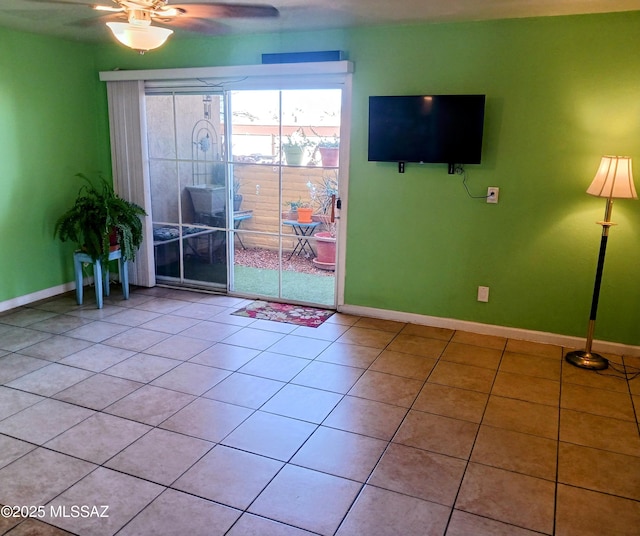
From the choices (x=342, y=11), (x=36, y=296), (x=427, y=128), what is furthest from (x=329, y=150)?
(x=36, y=296)

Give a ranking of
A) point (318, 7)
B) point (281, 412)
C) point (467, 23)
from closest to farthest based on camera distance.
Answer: point (281, 412)
point (318, 7)
point (467, 23)

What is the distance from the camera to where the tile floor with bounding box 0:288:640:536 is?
2.14 m

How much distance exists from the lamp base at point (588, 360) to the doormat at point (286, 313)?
1894mm

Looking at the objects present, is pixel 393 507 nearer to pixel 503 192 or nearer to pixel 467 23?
pixel 503 192

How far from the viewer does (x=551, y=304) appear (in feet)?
13.0

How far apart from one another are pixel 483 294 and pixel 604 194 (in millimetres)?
1161

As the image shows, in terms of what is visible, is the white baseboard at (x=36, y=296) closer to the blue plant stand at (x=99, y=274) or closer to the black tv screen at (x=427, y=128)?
the blue plant stand at (x=99, y=274)

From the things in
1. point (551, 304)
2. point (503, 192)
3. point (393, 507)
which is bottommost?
point (393, 507)

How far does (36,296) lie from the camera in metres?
4.85

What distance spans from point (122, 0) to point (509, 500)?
2.86 m

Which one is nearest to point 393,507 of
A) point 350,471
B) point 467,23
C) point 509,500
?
point 350,471

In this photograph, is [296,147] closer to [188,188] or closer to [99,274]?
[188,188]

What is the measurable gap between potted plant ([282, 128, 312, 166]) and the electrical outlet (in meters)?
1.85

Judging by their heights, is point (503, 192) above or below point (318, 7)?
below
